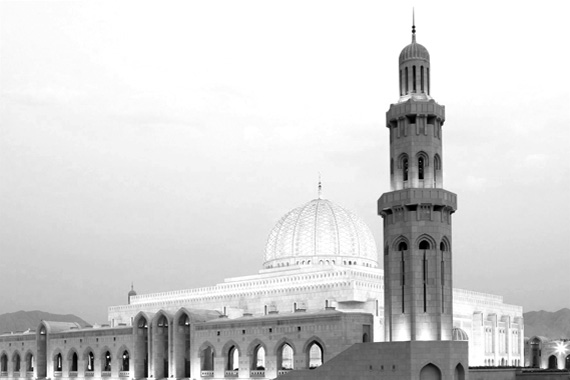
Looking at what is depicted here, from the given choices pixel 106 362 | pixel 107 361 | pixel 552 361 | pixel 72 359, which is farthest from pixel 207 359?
pixel 552 361

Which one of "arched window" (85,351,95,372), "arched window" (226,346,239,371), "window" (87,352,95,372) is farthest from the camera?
"window" (87,352,95,372)

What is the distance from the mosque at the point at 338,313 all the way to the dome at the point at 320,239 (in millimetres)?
101

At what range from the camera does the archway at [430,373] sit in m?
38.3

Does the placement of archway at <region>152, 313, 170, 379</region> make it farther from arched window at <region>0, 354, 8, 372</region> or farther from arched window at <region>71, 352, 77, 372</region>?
arched window at <region>0, 354, 8, 372</region>

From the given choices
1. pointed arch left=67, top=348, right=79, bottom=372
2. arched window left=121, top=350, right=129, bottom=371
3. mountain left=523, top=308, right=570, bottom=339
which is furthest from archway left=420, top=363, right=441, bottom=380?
mountain left=523, top=308, right=570, bottom=339

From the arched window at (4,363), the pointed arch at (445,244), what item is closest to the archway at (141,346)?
the arched window at (4,363)

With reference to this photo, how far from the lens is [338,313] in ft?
153

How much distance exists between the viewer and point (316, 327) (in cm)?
4741

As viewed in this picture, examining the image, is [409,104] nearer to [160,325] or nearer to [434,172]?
[434,172]

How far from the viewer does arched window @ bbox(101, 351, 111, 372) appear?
6159 centimetres

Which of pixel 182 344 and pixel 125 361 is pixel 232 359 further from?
pixel 125 361

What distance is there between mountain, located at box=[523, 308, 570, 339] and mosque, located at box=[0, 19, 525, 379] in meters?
83.2

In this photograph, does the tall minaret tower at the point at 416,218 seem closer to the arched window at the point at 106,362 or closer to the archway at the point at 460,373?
the archway at the point at 460,373

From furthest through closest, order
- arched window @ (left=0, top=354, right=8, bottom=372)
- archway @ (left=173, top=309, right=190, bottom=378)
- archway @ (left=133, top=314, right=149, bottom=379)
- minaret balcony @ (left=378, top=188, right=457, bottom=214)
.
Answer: arched window @ (left=0, top=354, right=8, bottom=372), archway @ (left=133, top=314, right=149, bottom=379), archway @ (left=173, top=309, right=190, bottom=378), minaret balcony @ (left=378, top=188, right=457, bottom=214)
